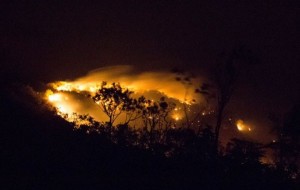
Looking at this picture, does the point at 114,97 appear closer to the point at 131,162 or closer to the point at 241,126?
the point at 131,162

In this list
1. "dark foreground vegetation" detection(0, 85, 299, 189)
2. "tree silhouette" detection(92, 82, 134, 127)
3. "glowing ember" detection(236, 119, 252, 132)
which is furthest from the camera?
"glowing ember" detection(236, 119, 252, 132)

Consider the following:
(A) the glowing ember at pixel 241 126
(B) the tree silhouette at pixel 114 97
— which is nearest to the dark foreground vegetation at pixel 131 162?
(B) the tree silhouette at pixel 114 97

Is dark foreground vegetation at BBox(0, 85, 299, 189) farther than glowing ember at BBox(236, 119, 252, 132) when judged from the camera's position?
No

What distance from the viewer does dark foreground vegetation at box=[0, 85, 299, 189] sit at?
18344 millimetres

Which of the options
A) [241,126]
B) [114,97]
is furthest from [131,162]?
[241,126]

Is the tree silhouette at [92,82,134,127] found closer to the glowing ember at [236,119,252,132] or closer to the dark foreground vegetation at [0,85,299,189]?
the dark foreground vegetation at [0,85,299,189]

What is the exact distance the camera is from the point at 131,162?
68.5 ft

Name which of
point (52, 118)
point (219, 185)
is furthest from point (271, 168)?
point (52, 118)

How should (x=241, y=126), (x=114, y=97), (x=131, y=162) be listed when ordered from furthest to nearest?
1. (x=241, y=126)
2. (x=114, y=97)
3. (x=131, y=162)

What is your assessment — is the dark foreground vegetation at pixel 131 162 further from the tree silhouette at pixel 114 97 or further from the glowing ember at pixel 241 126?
the glowing ember at pixel 241 126

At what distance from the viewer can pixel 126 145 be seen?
24.0 m

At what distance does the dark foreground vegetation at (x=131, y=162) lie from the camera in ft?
60.2

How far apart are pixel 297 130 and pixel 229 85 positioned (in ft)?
27.2

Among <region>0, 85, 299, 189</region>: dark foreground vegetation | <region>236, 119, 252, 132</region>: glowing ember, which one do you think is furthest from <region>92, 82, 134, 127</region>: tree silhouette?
<region>236, 119, 252, 132</region>: glowing ember
